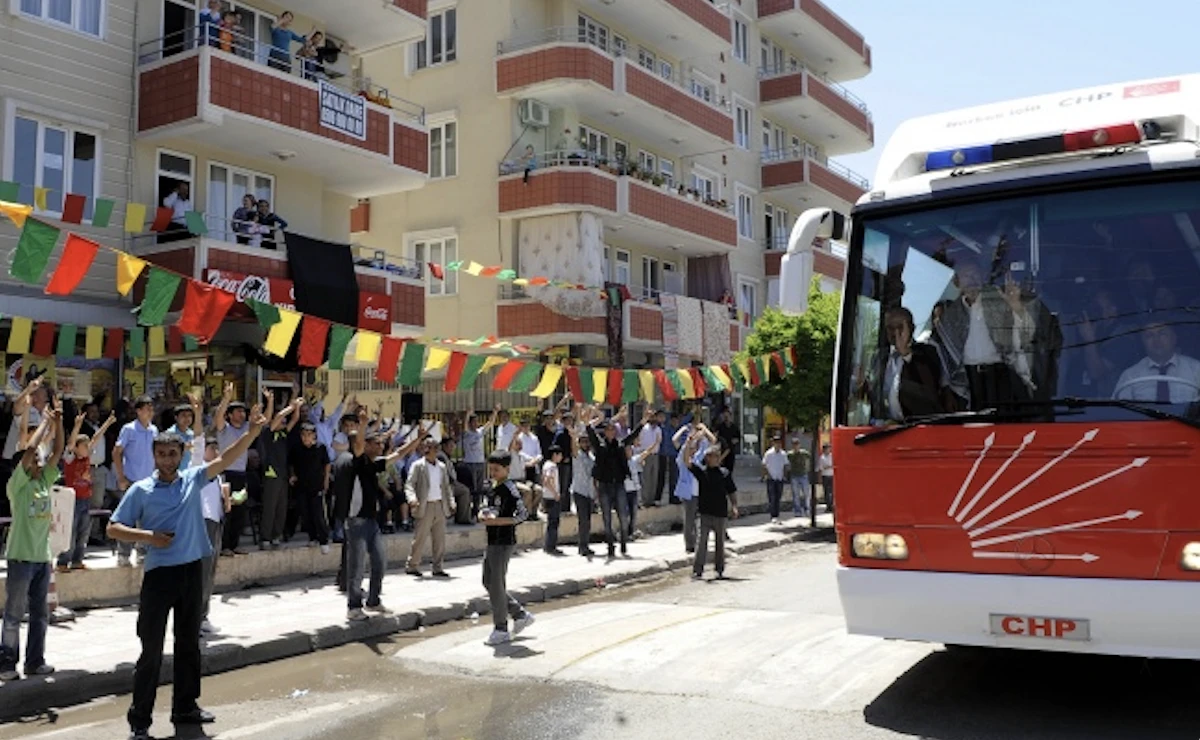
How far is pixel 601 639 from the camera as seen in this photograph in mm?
9828

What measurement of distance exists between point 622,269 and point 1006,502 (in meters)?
25.1

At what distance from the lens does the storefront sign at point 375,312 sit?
20234mm

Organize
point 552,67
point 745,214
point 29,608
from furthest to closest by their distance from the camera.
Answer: point 745,214 < point 552,67 < point 29,608

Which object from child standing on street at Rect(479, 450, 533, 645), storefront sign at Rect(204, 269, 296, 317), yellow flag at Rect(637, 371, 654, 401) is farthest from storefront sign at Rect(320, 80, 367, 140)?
child standing on street at Rect(479, 450, 533, 645)

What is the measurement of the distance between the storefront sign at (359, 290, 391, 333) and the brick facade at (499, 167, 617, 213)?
700cm

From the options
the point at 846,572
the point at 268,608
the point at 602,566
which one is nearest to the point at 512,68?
the point at 602,566

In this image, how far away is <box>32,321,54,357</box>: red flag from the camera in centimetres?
1547

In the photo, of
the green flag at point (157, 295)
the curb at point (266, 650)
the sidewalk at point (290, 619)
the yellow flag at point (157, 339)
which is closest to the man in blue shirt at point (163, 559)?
the curb at point (266, 650)

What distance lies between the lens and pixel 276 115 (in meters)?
18.3

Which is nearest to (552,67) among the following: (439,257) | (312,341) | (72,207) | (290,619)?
(439,257)

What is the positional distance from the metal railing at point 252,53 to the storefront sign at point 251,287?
11.7ft

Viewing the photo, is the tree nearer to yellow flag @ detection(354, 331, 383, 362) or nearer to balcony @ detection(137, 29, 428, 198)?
balcony @ detection(137, 29, 428, 198)

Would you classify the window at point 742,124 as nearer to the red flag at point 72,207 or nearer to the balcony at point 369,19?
the balcony at point 369,19

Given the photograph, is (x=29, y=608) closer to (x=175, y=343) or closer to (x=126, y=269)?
(x=126, y=269)
